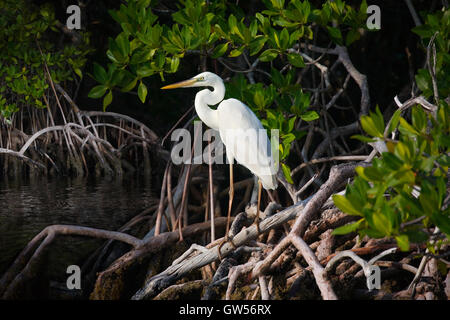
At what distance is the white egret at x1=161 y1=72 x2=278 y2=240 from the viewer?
269cm

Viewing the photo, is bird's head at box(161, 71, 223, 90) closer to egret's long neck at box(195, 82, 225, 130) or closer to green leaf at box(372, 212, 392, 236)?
egret's long neck at box(195, 82, 225, 130)

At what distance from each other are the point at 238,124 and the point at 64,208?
2.40 m

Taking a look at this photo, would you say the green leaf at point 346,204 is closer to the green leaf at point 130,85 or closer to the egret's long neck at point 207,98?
the egret's long neck at point 207,98

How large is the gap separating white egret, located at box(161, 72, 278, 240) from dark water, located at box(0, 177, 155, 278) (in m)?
1.23

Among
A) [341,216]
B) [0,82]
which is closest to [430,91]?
[341,216]

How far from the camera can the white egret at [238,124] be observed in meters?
2.69

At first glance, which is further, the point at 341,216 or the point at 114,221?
the point at 114,221

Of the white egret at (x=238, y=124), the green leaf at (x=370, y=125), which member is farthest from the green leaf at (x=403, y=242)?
the white egret at (x=238, y=124)

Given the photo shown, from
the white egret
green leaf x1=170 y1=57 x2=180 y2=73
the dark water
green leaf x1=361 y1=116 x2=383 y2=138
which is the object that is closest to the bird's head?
the white egret

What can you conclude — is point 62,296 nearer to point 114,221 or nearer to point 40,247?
point 40,247

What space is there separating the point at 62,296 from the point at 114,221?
979 mm

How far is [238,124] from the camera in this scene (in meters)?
2.69

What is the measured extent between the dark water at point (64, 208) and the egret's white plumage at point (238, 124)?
1.23m

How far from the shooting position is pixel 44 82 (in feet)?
17.2
